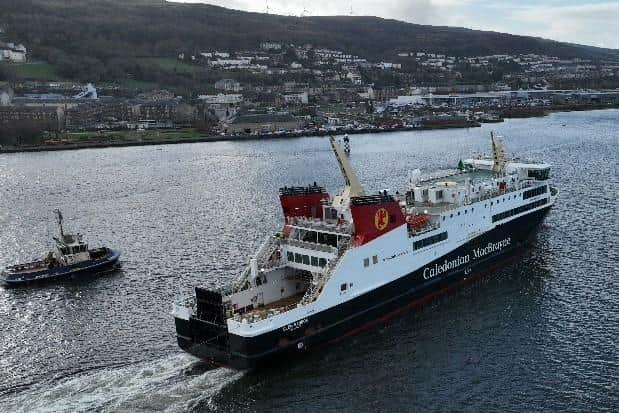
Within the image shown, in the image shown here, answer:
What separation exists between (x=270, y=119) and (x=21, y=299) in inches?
3831

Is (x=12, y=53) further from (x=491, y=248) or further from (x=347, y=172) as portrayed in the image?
(x=491, y=248)

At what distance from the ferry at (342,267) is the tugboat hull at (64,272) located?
13.5m

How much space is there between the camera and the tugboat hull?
36938 mm

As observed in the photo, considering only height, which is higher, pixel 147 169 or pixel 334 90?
pixel 334 90

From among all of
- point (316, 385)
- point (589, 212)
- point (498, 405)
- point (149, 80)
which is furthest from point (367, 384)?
point (149, 80)

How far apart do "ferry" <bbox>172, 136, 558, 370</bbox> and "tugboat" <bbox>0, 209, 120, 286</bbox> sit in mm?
13664

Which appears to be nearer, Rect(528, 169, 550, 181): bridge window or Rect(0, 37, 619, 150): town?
Rect(528, 169, 550, 181): bridge window

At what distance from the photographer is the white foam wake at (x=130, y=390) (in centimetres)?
2277

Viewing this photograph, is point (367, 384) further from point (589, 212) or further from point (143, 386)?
point (589, 212)

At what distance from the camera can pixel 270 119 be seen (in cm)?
12950

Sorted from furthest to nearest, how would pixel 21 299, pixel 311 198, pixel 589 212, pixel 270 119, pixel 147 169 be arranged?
pixel 270 119 < pixel 147 169 < pixel 589 212 < pixel 21 299 < pixel 311 198

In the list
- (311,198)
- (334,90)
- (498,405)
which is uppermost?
(334,90)

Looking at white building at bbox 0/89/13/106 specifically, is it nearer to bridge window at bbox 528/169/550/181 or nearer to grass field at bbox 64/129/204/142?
grass field at bbox 64/129/204/142

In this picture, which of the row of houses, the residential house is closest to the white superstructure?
the residential house
